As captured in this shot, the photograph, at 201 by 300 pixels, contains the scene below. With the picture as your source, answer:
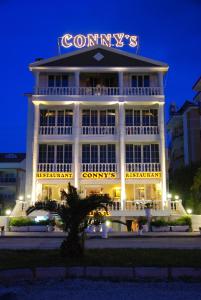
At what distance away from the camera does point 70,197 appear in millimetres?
14430

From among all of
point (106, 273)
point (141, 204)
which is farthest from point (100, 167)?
point (106, 273)

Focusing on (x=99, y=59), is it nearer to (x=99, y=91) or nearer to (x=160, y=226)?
(x=99, y=91)

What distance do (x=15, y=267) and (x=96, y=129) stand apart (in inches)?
1032

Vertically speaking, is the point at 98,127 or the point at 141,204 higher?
the point at 98,127

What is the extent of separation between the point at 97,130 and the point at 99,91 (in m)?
3.45

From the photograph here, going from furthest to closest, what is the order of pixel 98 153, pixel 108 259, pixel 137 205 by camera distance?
pixel 98 153 → pixel 137 205 → pixel 108 259

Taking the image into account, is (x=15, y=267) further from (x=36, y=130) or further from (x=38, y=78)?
(x=38, y=78)

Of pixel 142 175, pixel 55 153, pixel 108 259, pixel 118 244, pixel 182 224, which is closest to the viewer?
pixel 108 259

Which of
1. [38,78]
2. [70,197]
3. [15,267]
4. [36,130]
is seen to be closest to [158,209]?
[36,130]

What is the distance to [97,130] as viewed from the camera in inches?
1455

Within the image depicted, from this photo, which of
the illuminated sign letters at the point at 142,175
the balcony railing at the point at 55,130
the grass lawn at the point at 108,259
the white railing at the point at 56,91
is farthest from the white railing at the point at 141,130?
the grass lawn at the point at 108,259

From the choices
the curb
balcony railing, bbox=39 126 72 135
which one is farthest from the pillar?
the curb

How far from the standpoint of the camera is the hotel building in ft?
118

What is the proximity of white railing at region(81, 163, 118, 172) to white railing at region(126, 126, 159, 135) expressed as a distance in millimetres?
Answer: 3227
